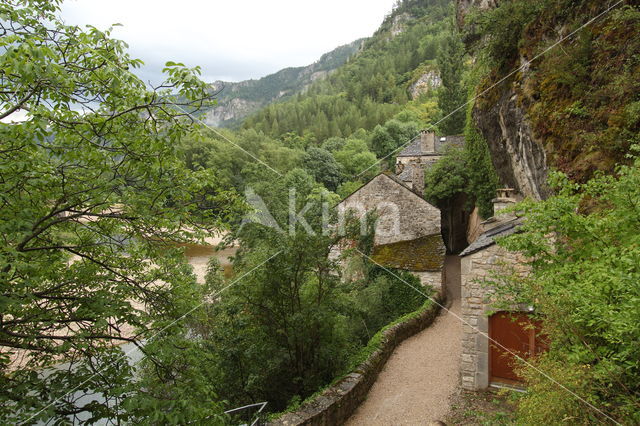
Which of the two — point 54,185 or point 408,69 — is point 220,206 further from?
point 408,69

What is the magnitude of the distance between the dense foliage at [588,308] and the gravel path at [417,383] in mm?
3971

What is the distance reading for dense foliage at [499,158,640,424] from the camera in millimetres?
3254

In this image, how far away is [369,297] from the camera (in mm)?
13562

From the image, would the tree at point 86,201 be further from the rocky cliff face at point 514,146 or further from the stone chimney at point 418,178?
the stone chimney at point 418,178

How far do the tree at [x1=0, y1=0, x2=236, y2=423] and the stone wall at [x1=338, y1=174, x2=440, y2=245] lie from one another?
1325cm

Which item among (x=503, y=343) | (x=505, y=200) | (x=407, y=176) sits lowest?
(x=503, y=343)

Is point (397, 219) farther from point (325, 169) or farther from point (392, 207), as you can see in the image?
point (325, 169)

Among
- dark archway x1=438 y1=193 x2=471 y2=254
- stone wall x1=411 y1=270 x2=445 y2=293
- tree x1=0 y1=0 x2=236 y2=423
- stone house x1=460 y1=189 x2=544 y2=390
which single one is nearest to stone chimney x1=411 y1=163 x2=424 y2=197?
dark archway x1=438 y1=193 x2=471 y2=254

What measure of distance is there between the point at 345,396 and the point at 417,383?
8.85 feet

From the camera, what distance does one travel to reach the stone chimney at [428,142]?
30.6 meters

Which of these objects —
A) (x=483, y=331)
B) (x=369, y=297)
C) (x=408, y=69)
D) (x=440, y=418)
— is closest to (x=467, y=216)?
(x=369, y=297)

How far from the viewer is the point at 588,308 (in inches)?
136

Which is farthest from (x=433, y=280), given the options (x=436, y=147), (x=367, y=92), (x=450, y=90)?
(x=367, y=92)

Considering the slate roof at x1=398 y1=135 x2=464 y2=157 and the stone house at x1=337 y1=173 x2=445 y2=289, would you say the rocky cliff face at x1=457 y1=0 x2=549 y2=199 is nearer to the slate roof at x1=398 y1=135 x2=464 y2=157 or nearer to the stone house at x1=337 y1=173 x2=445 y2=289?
the stone house at x1=337 y1=173 x2=445 y2=289
